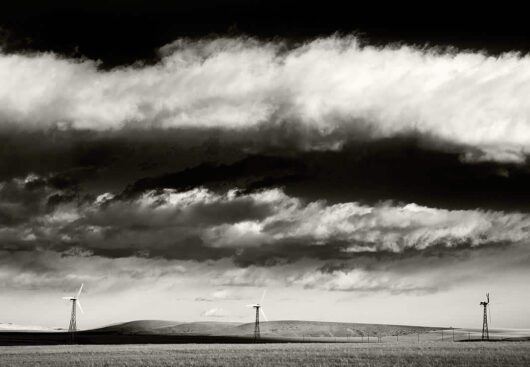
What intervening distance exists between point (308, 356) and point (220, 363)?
637 inches

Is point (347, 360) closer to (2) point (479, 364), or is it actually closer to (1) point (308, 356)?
(1) point (308, 356)

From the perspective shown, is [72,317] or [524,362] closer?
[524,362]

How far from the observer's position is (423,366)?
7200 centimetres

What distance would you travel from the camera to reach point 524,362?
78.4m

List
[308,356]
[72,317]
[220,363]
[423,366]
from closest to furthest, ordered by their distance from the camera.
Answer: [423,366] → [220,363] → [308,356] → [72,317]

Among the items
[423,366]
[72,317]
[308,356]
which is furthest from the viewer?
[72,317]

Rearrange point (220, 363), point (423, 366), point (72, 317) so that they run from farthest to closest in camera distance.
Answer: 1. point (72, 317)
2. point (220, 363)
3. point (423, 366)

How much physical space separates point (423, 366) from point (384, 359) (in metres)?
10.4

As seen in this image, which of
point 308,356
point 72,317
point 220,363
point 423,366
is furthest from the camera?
point 72,317

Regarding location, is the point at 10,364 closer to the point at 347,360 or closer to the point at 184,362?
the point at 184,362

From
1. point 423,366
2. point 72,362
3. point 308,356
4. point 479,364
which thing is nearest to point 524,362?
point 479,364

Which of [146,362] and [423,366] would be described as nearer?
[423,366]

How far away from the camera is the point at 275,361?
264 ft

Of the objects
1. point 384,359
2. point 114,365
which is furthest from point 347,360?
point 114,365
